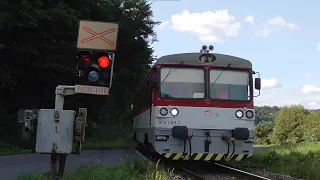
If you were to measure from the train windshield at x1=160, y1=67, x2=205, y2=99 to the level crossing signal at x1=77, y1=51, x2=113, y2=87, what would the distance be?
5.80 meters

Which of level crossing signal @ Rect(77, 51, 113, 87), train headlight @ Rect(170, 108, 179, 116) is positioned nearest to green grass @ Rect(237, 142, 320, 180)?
train headlight @ Rect(170, 108, 179, 116)

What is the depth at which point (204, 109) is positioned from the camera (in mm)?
12430

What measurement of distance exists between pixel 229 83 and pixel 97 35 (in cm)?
705

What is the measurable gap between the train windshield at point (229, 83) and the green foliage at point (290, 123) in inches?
2682

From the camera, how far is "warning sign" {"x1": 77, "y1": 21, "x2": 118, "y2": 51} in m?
6.36

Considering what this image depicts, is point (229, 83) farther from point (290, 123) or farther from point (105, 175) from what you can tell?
point (290, 123)

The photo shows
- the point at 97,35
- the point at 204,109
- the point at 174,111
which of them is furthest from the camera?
the point at 204,109

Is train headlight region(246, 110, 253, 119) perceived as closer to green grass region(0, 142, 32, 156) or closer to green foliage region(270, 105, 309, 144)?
green grass region(0, 142, 32, 156)

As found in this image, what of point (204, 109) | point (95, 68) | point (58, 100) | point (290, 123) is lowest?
point (58, 100)

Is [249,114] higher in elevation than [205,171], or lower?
higher

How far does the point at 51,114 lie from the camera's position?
6730 millimetres

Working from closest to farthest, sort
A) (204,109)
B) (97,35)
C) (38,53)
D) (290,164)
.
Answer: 1. (97,35)
2. (204,109)
3. (290,164)
4. (38,53)

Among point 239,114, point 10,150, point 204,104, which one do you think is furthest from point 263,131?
point 204,104

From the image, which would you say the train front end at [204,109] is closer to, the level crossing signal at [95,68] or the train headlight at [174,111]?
the train headlight at [174,111]
